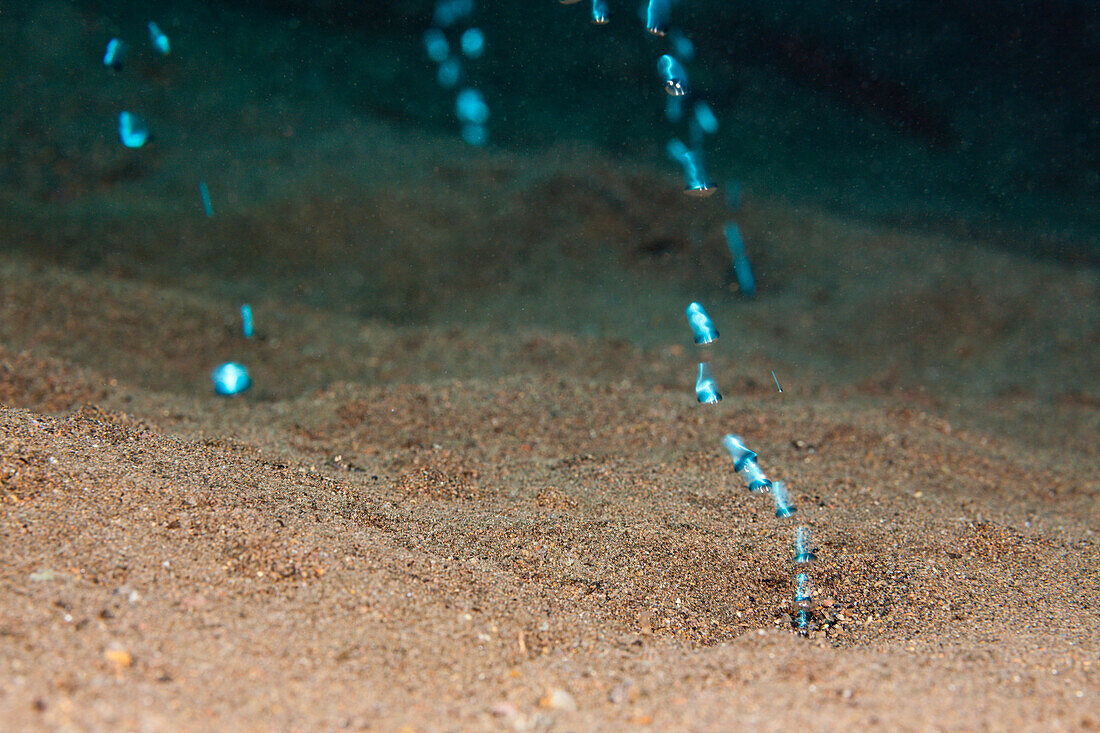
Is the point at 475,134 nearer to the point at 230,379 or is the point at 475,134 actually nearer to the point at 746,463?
the point at 230,379

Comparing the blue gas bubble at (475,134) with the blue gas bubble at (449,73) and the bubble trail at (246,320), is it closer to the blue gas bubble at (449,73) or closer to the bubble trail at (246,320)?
the blue gas bubble at (449,73)

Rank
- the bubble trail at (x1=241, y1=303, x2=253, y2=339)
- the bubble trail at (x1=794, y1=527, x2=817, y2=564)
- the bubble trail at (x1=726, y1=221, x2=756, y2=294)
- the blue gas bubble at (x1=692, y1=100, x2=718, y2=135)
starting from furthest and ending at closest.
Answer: the blue gas bubble at (x1=692, y1=100, x2=718, y2=135) → the bubble trail at (x1=726, y1=221, x2=756, y2=294) → the bubble trail at (x1=241, y1=303, x2=253, y2=339) → the bubble trail at (x1=794, y1=527, x2=817, y2=564)

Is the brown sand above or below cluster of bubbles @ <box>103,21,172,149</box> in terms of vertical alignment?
below

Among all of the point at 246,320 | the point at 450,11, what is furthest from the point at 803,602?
the point at 450,11

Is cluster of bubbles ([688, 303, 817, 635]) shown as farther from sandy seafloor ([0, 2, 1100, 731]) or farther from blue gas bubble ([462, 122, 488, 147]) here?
blue gas bubble ([462, 122, 488, 147])

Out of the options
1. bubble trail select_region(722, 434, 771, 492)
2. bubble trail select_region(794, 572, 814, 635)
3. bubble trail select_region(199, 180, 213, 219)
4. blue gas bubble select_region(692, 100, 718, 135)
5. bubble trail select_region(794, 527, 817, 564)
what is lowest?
bubble trail select_region(794, 572, 814, 635)

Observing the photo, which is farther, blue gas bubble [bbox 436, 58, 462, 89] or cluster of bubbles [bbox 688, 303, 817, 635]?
blue gas bubble [bbox 436, 58, 462, 89]

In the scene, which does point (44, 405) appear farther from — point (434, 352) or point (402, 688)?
point (402, 688)

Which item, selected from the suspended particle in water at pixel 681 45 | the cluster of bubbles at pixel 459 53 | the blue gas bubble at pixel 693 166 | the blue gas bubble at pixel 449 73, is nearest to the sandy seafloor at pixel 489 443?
the blue gas bubble at pixel 693 166

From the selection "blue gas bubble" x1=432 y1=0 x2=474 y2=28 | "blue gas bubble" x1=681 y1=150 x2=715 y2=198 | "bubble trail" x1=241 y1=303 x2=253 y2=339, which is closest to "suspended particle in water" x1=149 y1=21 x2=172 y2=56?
"blue gas bubble" x1=432 y1=0 x2=474 y2=28
